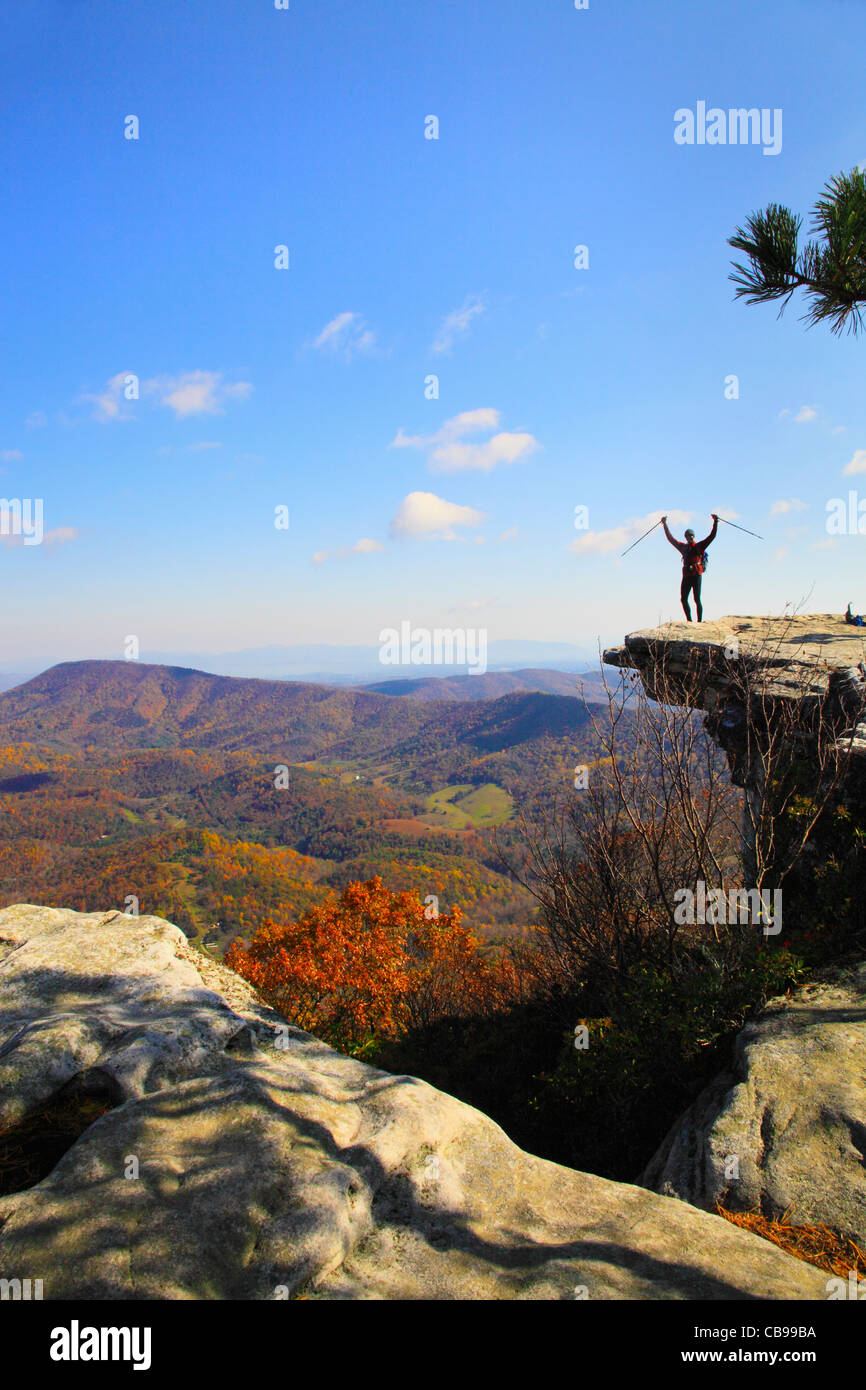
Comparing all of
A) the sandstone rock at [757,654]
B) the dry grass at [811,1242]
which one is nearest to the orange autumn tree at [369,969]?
the sandstone rock at [757,654]

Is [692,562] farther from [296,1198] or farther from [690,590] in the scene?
[296,1198]

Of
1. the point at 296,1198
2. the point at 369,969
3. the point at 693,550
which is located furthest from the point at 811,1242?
A: the point at 369,969

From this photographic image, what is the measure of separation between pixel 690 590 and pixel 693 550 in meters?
0.94

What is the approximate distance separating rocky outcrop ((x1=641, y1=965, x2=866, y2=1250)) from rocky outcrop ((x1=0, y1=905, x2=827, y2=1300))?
0.90 m

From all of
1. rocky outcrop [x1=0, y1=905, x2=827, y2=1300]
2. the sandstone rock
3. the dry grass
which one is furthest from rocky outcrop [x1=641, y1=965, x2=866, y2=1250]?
the sandstone rock

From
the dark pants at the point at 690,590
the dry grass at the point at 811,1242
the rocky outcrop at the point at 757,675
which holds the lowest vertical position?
the dry grass at the point at 811,1242

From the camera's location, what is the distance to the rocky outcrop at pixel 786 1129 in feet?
16.2

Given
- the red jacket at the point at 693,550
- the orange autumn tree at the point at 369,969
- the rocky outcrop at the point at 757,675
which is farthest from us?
the orange autumn tree at the point at 369,969

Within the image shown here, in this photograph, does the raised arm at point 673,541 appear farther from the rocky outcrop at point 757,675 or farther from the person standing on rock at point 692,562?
the rocky outcrop at point 757,675

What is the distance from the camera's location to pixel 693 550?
41.7 ft

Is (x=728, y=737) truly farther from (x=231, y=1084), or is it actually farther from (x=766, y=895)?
(x=231, y=1084)

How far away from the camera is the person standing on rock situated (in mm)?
12633

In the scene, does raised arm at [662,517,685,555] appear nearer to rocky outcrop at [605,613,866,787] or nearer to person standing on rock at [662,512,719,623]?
person standing on rock at [662,512,719,623]

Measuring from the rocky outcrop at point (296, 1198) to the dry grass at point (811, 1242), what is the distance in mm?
493
